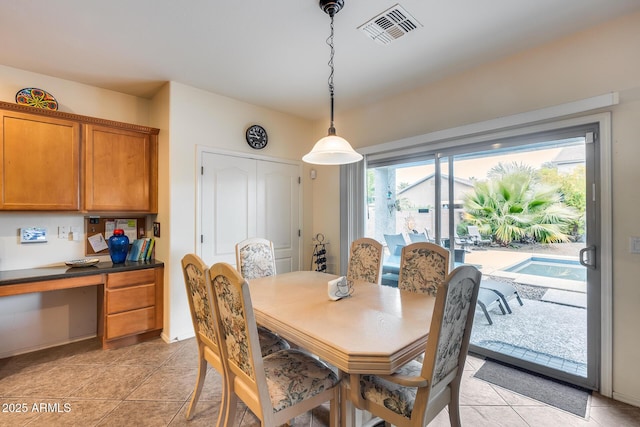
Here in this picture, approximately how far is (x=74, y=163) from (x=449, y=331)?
135 inches

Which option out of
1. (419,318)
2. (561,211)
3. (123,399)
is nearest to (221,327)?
(419,318)

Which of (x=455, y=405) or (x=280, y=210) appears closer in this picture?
(x=455, y=405)

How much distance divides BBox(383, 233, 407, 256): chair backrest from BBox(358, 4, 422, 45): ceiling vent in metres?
2.05

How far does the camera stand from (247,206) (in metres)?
3.66

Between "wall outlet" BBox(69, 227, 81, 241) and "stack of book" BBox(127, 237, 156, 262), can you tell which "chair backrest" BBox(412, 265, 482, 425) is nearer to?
"stack of book" BBox(127, 237, 156, 262)

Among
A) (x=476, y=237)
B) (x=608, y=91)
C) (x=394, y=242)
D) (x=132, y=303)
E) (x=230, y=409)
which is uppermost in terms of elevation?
(x=608, y=91)

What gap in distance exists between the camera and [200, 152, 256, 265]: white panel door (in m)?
3.29

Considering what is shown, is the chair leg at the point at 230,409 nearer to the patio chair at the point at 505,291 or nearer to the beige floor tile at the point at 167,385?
the beige floor tile at the point at 167,385

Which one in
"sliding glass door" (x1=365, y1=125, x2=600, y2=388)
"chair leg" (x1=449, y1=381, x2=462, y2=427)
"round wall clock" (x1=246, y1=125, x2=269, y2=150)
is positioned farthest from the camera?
"round wall clock" (x1=246, y1=125, x2=269, y2=150)

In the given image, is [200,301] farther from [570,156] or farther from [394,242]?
[570,156]

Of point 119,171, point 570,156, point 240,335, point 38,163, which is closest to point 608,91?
point 570,156

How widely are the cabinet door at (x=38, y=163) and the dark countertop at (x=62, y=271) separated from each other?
58 cm

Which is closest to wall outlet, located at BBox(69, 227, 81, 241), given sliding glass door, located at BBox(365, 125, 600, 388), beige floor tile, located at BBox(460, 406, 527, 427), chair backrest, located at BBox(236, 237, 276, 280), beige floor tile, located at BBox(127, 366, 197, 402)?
beige floor tile, located at BBox(127, 366, 197, 402)

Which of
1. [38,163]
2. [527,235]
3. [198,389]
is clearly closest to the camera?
[198,389]
